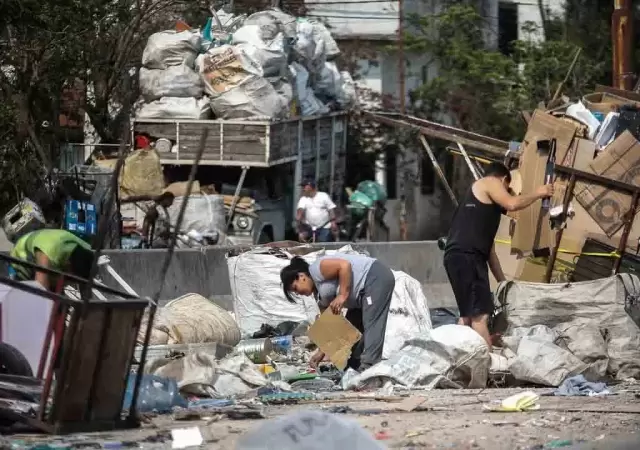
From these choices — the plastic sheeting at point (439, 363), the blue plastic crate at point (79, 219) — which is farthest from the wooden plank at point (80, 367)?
the blue plastic crate at point (79, 219)

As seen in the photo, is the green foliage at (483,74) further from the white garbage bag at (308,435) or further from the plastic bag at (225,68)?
the white garbage bag at (308,435)

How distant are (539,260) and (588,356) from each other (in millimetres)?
3346

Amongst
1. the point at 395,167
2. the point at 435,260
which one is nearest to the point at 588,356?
the point at 435,260

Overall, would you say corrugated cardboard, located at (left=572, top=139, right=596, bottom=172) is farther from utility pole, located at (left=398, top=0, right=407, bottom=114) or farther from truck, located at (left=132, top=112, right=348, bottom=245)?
utility pole, located at (left=398, top=0, right=407, bottom=114)

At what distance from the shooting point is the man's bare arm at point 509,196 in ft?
35.0

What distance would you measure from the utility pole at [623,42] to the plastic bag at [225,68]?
7.40 metres

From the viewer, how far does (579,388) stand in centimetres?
945

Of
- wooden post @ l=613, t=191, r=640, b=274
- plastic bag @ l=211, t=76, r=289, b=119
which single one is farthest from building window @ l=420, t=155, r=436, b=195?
wooden post @ l=613, t=191, r=640, b=274

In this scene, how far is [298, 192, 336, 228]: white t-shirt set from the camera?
25.6 meters

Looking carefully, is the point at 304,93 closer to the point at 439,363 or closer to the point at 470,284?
the point at 470,284

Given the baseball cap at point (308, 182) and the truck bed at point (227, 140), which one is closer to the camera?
the truck bed at point (227, 140)

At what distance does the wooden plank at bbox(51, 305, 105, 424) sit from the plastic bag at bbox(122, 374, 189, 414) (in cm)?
86

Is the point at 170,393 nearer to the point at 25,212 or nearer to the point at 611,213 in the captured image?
the point at 611,213

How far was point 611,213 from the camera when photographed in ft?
42.3
